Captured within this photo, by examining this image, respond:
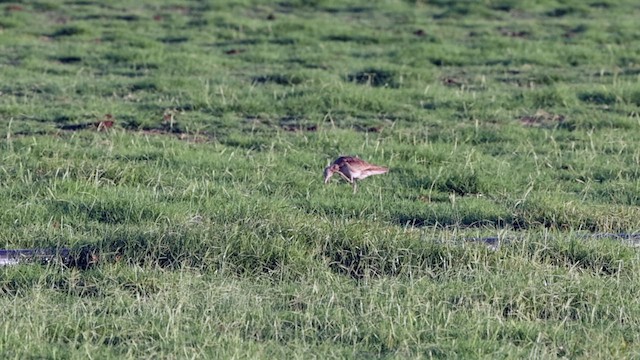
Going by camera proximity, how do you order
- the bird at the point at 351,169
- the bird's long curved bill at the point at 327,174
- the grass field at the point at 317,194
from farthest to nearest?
the bird's long curved bill at the point at 327,174 → the bird at the point at 351,169 → the grass field at the point at 317,194

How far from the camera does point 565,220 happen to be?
8.30 m

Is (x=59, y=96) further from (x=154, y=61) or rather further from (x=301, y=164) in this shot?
(x=301, y=164)

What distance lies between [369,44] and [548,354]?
12557mm

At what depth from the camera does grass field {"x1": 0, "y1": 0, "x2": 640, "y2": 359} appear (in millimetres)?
5949

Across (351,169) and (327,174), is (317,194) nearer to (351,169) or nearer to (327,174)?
(327,174)

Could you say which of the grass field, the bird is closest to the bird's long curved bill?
the bird

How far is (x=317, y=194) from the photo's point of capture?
913cm

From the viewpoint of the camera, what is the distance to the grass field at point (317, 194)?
19.5ft

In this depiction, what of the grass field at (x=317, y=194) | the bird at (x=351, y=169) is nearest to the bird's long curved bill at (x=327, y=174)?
the bird at (x=351, y=169)

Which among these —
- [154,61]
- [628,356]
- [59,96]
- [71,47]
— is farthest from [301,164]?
[71,47]

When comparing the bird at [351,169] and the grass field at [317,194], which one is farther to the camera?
the bird at [351,169]

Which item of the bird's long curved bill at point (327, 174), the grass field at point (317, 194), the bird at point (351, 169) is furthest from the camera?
the bird's long curved bill at point (327, 174)

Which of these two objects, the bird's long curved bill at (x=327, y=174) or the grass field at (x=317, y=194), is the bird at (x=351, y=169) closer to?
the bird's long curved bill at (x=327, y=174)

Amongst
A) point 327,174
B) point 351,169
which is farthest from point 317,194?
point 351,169
